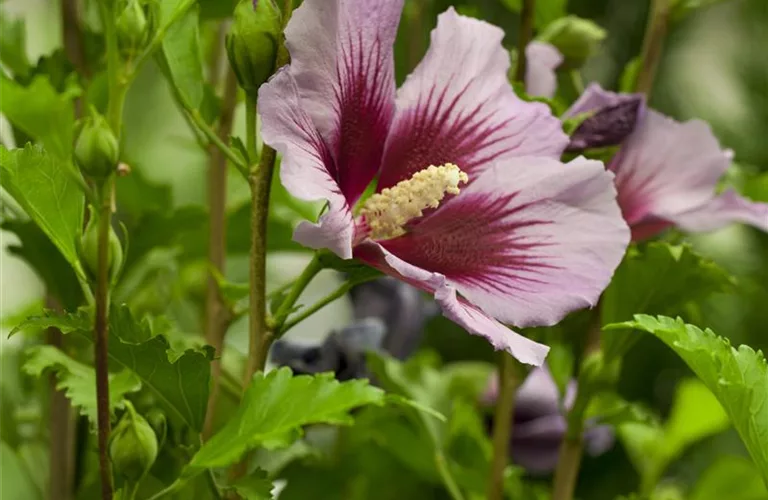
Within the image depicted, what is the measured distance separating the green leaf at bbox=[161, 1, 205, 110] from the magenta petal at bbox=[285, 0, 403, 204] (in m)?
0.05

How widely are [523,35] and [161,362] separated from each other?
0.20 metres

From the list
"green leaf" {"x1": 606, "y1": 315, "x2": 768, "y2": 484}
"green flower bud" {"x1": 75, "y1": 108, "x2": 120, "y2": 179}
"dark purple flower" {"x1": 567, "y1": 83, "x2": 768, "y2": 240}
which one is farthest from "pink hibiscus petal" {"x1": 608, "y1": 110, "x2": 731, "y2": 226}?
"green flower bud" {"x1": 75, "y1": 108, "x2": 120, "y2": 179}

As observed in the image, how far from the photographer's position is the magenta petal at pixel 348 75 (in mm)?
289

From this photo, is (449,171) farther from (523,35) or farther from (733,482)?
(733,482)

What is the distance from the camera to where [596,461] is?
0.64 m

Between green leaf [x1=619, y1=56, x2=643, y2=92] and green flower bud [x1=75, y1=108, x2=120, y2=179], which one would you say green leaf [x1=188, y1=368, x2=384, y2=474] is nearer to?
green flower bud [x1=75, y1=108, x2=120, y2=179]

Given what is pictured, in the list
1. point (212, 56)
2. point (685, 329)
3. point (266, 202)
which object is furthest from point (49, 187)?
point (212, 56)

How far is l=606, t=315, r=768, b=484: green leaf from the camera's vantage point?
0.30m

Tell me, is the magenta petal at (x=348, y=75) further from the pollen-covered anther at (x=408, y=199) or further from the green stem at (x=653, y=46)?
the green stem at (x=653, y=46)

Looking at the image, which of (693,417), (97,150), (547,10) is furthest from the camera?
(693,417)

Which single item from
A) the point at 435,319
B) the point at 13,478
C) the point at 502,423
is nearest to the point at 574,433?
the point at 502,423

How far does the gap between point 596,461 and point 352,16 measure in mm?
412

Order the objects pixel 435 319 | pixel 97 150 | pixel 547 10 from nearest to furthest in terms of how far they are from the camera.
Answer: pixel 97 150
pixel 547 10
pixel 435 319

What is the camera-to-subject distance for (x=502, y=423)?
1.40 feet
